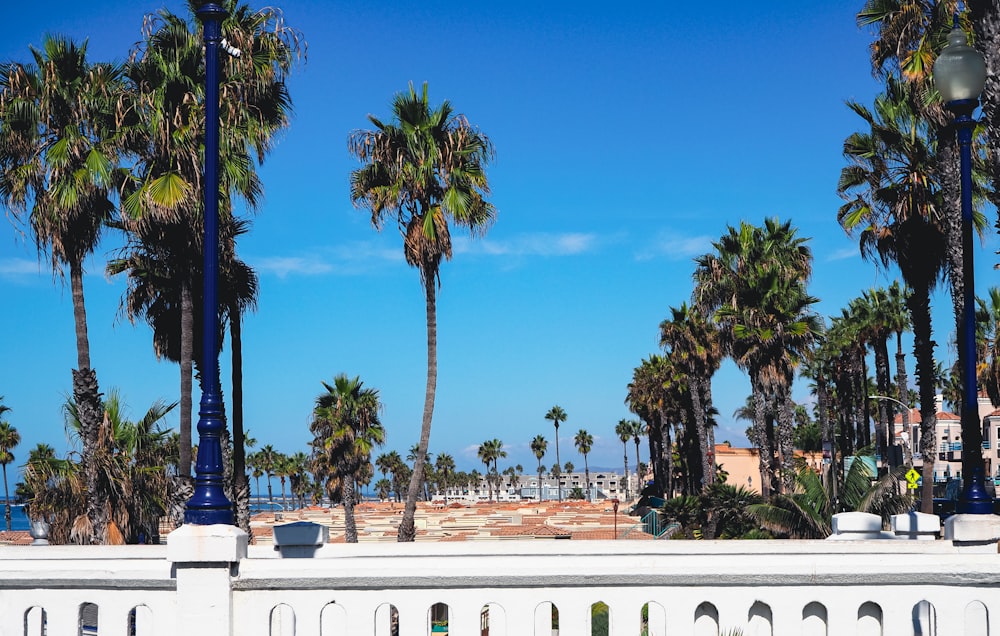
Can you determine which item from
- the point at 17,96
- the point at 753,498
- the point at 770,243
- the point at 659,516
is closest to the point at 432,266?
the point at 17,96

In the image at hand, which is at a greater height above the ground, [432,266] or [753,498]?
[432,266]

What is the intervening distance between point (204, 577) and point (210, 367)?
169 centimetres

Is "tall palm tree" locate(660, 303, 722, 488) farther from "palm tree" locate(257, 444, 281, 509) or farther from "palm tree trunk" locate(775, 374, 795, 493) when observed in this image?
"palm tree" locate(257, 444, 281, 509)

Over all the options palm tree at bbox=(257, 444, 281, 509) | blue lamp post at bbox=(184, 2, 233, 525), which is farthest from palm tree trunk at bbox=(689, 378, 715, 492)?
palm tree at bbox=(257, 444, 281, 509)

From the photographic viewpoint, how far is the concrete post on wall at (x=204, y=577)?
7207 millimetres

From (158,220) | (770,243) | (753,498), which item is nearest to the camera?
(158,220)

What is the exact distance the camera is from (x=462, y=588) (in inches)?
281

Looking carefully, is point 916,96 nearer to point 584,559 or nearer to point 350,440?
point 584,559

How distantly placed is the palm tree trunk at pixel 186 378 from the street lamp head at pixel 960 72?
15022mm

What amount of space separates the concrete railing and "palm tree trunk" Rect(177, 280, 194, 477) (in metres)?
12.6

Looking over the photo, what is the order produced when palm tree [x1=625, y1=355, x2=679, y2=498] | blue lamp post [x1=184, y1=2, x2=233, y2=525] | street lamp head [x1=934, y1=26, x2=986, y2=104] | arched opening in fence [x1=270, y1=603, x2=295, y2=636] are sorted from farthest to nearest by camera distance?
1. palm tree [x1=625, y1=355, x2=679, y2=498]
2. street lamp head [x1=934, y1=26, x2=986, y2=104]
3. blue lamp post [x1=184, y1=2, x2=233, y2=525]
4. arched opening in fence [x1=270, y1=603, x2=295, y2=636]

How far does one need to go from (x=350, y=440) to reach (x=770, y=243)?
81.3 feet

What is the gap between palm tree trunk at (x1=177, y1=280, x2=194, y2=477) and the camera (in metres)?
19.8

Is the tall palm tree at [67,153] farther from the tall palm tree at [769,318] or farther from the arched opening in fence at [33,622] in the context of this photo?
the tall palm tree at [769,318]
